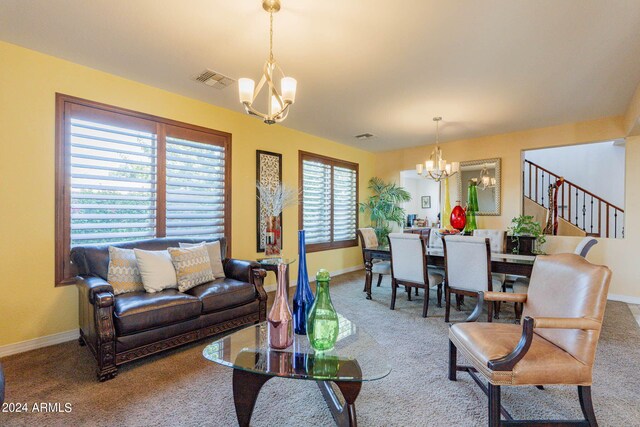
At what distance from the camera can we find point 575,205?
6.12 metres

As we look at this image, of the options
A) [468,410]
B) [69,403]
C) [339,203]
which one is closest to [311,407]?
[468,410]

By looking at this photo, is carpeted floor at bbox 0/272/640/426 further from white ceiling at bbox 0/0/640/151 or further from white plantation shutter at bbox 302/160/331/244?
white plantation shutter at bbox 302/160/331/244

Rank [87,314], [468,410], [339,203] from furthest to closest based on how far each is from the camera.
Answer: [339,203] → [87,314] → [468,410]

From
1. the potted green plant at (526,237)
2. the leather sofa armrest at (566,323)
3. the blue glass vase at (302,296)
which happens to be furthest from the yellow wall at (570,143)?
the blue glass vase at (302,296)

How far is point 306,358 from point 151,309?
→ 4.80 ft

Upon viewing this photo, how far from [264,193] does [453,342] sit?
10.6ft

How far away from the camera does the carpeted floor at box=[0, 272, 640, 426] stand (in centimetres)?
180

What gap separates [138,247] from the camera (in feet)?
9.93

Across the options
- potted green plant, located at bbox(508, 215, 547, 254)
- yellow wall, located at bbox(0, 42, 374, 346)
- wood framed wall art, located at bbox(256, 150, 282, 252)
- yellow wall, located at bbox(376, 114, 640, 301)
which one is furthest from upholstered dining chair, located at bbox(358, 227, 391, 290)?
yellow wall, located at bbox(0, 42, 374, 346)

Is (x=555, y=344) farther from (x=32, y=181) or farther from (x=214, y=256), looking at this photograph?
(x=32, y=181)

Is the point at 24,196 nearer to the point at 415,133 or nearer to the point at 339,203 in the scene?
the point at 339,203

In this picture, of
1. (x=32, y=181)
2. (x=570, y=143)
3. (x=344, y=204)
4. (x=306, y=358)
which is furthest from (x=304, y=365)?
(x=570, y=143)

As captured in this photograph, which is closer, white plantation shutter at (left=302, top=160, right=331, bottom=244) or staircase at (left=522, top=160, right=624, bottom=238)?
white plantation shutter at (left=302, top=160, right=331, bottom=244)

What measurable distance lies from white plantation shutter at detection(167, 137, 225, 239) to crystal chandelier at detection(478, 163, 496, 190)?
444 cm
